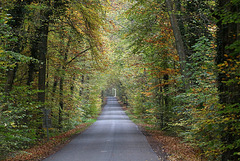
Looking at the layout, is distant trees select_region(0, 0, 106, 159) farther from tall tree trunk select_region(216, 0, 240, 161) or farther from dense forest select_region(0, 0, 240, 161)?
tall tree trunk select_region(216, 0, 240, 161)

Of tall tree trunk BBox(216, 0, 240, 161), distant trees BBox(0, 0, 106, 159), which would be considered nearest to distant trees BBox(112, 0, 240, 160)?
tall tree trunk BBox(216, 0, 240, 161)

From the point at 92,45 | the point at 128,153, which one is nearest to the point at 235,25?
the point at 128,153

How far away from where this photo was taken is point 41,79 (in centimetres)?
1388

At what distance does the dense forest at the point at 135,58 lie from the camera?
6.18 meters

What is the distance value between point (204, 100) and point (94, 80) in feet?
84.8

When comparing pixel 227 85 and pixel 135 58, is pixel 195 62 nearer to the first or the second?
pixel 227 85

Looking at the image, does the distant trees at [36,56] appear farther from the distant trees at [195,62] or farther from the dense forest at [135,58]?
the distant trees at [195,62]

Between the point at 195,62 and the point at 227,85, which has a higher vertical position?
the point at 195,62

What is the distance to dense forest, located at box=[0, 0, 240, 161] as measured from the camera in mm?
6184

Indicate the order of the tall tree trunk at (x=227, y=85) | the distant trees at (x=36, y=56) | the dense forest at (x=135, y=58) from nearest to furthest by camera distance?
the tall tree trunk at (x=227, y=85), the dense forest at (x=135, y=58), the distant trees at (x=36, y=56)

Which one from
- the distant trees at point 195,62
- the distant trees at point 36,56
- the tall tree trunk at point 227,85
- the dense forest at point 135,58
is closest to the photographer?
the tall tree trunk at point 227,85

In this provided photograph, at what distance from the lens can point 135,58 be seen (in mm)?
20812

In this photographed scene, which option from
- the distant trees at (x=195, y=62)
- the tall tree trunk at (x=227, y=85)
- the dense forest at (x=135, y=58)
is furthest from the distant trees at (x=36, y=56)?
the tall tree trunk at (x=227, y=85)

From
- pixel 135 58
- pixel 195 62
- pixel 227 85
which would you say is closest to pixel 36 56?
pixel 195 62
